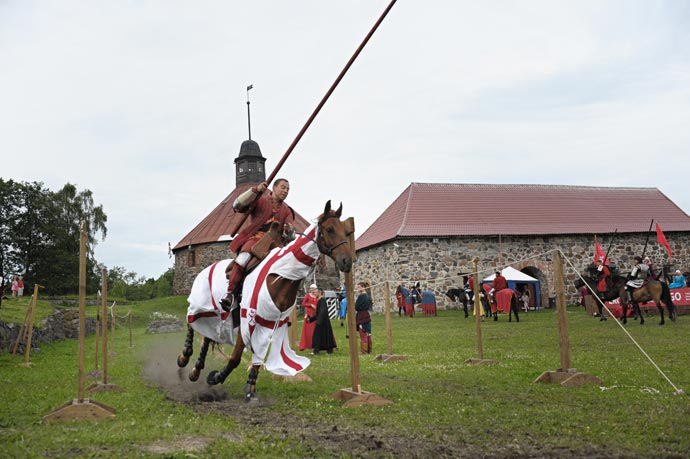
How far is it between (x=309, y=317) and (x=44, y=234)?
40441 millimetres

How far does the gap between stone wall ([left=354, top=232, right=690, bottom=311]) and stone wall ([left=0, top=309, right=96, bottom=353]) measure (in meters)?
14.7

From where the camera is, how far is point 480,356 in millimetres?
10297

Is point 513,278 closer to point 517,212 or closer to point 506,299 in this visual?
point 506,299

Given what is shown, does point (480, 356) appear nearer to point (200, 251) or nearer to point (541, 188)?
point (541, 188)

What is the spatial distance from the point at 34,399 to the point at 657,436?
7.15 meters

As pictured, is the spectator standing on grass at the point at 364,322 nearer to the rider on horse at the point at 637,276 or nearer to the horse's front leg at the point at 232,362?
the horse's front leg at the point at 232,362

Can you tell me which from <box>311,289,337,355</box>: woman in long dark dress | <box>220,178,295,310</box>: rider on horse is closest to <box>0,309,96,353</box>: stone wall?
<box>311,289,337,355</box>: woman in long dark dress

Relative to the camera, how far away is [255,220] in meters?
8.09

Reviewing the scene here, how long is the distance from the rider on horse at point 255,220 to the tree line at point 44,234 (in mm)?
43332

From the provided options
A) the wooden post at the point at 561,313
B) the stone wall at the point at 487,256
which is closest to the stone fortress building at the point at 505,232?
the stone wall at the point at 487,256

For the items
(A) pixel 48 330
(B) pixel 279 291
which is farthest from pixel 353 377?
(A) pixel 48 330

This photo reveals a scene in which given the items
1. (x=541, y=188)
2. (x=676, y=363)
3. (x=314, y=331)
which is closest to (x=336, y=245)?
(x=676, y=363)

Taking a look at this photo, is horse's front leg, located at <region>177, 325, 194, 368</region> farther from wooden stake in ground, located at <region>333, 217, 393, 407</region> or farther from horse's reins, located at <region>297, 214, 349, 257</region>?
horse's reins, located at <region>297, 214, 349, 257</region>

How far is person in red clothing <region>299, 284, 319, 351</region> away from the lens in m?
14.8
